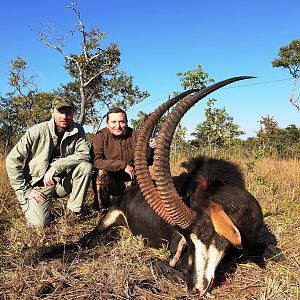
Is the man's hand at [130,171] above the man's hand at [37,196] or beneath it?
above

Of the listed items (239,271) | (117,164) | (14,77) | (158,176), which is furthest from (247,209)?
(14,77)

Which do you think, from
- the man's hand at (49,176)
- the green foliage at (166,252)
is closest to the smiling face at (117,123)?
the man's hand at (49,176)

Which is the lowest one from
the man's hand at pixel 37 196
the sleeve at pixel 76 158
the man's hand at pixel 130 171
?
the man's hand at pixel 37 196

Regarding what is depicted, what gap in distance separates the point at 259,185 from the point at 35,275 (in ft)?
13.0

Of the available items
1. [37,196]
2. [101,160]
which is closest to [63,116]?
[101,160]

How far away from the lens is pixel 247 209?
3258 mm

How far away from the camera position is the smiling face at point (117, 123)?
5.36 m

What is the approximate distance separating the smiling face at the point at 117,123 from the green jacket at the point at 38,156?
0.51 metres

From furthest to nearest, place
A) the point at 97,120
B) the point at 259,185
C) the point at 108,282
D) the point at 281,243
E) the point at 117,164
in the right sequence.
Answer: the point at 97,120, the point at 259,185, the point at 117,164, the point at 281,243, the point at 108,282

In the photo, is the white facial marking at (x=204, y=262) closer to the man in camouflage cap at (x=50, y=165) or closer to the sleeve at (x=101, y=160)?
the man in camouflage cap at (x=50, y=165)

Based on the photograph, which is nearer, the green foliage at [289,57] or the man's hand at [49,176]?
the man's hand at [49,176]

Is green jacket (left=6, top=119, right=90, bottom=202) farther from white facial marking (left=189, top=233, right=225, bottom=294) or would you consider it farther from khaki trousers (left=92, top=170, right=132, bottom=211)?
white facial marking (left=189, top=233, right=225, bottom=294)

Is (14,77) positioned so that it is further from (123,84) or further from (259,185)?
(259,185)

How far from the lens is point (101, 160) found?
17.8 feet
